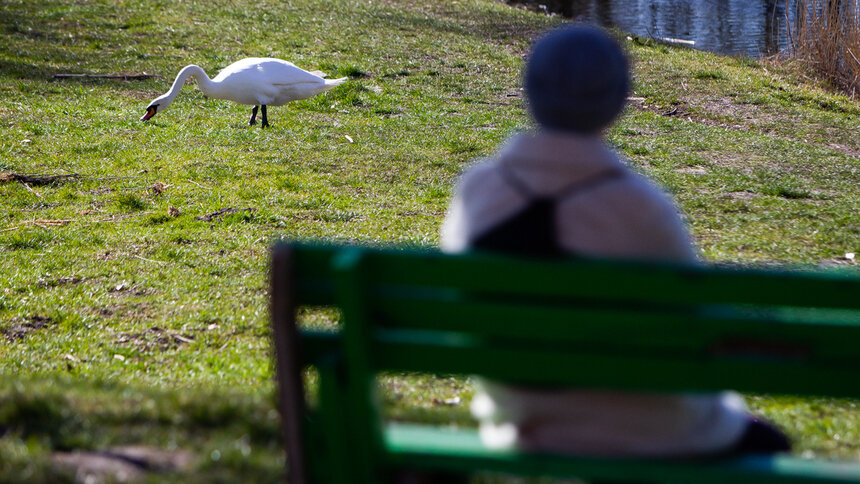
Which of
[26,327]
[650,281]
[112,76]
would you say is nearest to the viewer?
[650,281]

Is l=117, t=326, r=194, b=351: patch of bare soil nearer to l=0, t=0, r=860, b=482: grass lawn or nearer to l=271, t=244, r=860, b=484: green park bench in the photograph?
l=0, t=0, r=860, b=482: grass lawn

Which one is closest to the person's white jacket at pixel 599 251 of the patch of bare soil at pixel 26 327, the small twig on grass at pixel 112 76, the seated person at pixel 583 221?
the seated person at pixel 583 221

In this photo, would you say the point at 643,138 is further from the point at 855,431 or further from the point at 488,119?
the point at 855,431

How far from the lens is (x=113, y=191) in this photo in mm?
8320

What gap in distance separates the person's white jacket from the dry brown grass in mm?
11915

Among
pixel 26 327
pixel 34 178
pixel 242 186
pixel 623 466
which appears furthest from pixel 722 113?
pixel 623 466

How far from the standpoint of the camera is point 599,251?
7.02 ft

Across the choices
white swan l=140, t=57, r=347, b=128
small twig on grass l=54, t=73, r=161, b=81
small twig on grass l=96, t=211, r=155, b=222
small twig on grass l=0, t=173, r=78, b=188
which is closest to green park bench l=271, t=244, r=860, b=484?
small twig on grass l=96, t=211, r=155, b=222

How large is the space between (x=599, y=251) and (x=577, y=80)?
0.39m

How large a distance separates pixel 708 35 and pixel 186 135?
13052mm

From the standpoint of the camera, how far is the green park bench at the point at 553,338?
1.92m

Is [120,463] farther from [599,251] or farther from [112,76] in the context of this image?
[112,76]

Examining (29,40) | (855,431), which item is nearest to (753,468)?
(855,431)

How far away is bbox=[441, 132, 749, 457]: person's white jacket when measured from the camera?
2111mm
